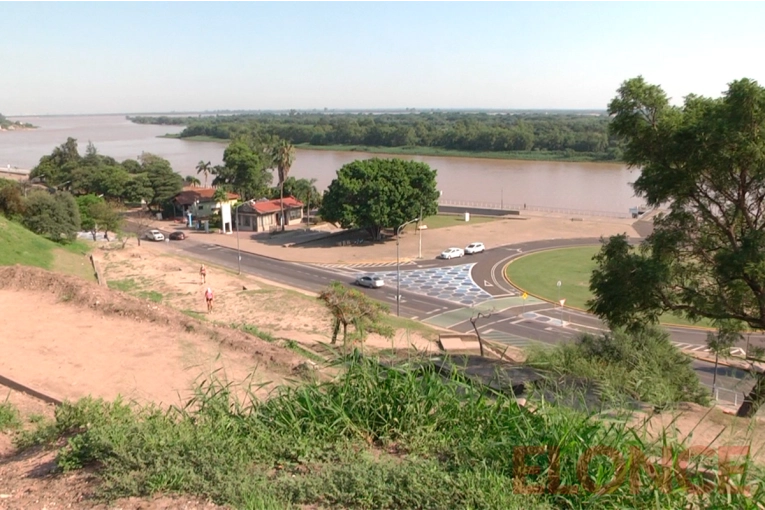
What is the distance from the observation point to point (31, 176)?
66.6 m

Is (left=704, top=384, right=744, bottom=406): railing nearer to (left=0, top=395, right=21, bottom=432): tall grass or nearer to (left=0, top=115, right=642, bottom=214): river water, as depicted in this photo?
(left=0, top=395, right=21, bottom=432): tall grass

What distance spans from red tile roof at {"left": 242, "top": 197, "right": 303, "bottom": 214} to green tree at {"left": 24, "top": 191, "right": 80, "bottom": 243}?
16.4 meters

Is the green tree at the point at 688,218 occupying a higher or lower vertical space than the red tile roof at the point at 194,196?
higher

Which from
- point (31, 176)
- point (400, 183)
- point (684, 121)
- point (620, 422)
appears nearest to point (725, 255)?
point (684, 121)

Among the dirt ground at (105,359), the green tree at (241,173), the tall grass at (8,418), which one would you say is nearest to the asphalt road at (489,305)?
the dirt ground at (105,359)

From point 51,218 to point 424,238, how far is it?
923 inches

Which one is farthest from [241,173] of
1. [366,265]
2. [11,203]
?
[11,203]

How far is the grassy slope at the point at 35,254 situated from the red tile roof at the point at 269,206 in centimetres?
1877

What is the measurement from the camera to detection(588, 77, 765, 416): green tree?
36.2ft

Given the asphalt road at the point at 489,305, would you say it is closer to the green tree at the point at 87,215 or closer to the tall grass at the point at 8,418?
the green tree at the point at 87,215

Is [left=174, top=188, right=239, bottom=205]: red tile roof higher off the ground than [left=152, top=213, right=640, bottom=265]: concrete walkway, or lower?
higher

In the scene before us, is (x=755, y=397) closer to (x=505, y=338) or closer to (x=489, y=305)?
(x=505, y=338)

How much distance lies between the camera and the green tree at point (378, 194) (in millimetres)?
40375

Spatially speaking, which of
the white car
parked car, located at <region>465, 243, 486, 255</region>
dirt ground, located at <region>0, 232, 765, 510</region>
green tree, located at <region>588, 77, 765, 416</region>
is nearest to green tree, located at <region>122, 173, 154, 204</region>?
the white car
